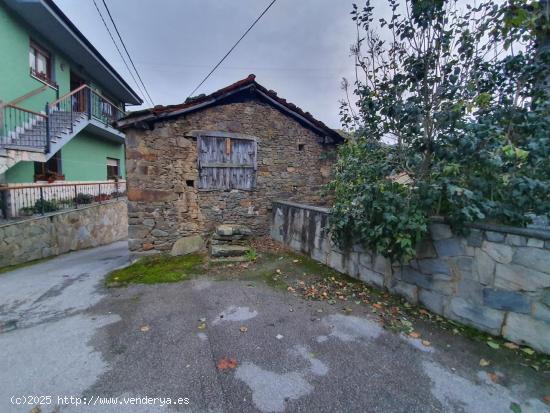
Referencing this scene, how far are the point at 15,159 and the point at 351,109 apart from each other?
330 inches

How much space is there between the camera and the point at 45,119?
7516 millimetres

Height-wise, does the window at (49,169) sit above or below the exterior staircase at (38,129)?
below

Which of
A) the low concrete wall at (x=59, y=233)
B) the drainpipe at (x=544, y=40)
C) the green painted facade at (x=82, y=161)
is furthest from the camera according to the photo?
the green painted facade at (x=82, y=161)

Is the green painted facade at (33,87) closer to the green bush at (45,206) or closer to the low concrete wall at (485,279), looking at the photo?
the green bush at (45,206)

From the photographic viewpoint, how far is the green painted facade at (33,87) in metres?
7.32

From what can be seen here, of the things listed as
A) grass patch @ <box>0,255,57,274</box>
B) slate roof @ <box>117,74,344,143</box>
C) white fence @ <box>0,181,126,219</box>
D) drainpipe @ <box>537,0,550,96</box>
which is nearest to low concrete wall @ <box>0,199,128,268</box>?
grass patch @ <box>0,255,57,274</box>

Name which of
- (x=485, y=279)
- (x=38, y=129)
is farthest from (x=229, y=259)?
(x=38, y=129)

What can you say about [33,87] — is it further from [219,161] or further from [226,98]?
[219,161]

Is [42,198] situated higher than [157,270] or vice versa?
[42,198]

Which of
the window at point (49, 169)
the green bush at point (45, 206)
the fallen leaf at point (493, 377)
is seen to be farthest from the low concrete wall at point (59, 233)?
the fallen leaf at point (493, 377)

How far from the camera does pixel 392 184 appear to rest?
3484mm

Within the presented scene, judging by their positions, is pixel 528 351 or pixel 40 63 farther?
pixel 40 63

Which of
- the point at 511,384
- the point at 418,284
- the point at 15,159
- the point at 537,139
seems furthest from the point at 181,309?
the point at 15,159

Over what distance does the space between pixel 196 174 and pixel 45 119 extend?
5606 millimetres
